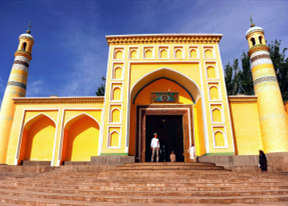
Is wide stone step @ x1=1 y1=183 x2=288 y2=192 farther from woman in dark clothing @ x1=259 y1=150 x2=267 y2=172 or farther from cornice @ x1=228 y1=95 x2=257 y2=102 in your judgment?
cornice @ x1=228 y1=95 x2=257 y2=102

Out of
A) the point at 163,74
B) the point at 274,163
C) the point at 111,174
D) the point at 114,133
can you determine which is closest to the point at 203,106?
the point at 163,74

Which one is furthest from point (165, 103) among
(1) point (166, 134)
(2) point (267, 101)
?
(2) point (267, 101)

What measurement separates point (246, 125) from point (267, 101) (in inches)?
56.0

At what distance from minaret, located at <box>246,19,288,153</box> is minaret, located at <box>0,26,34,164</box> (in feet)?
40.2

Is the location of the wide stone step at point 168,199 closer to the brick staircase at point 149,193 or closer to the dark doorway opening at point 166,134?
the brick staircase at point 149,193

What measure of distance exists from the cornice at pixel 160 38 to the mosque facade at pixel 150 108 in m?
0.02

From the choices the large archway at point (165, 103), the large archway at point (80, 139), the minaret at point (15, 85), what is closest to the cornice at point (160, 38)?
the large archway at point (165, 103)

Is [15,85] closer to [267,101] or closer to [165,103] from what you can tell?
[165,103]

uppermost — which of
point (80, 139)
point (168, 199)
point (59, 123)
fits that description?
point (59, 123)

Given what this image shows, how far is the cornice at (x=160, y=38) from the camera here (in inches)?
441

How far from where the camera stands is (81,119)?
10.8m

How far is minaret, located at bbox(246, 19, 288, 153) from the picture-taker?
8953mm

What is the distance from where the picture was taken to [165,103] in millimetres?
10938

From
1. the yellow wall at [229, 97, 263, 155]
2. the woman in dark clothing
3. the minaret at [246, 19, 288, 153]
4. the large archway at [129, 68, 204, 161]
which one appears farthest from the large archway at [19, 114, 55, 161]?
the minaret at [246, 19, 288, 153]
